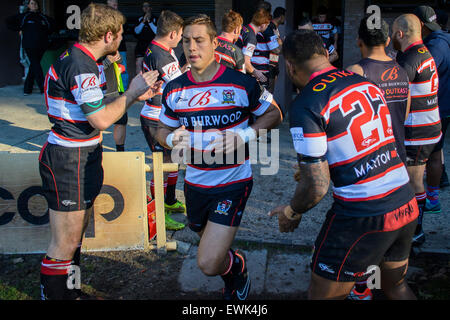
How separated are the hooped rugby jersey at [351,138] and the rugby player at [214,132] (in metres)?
0.76

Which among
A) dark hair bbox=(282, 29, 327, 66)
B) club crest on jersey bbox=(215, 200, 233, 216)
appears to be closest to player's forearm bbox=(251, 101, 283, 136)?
club crest on jersey bbox=(215, 200, 233, 216)

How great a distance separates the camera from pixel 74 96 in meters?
3.34

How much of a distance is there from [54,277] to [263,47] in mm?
6361

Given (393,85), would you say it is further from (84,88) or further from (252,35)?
(252,35)

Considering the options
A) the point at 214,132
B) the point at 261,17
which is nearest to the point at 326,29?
the point at 261,17

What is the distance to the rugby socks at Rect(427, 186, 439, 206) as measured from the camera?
17.8 feet

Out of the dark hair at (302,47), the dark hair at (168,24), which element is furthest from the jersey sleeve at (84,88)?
the dark hair at (168,24)

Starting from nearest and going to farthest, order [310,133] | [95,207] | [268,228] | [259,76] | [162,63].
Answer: [310,133] < [95,207] < [162,63] < [268,228] < [259,76]

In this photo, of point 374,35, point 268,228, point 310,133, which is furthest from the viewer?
point 268,228

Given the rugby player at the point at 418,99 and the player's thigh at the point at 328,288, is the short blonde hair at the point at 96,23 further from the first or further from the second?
the rugby player at the point at 418,99

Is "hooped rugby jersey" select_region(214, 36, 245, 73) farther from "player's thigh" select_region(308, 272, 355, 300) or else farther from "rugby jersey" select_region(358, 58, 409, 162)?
"player's thigh" select_region(308, 272, 355, 300)

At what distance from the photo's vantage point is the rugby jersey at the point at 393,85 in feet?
13.0

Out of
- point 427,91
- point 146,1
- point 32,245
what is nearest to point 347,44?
point 146,1
